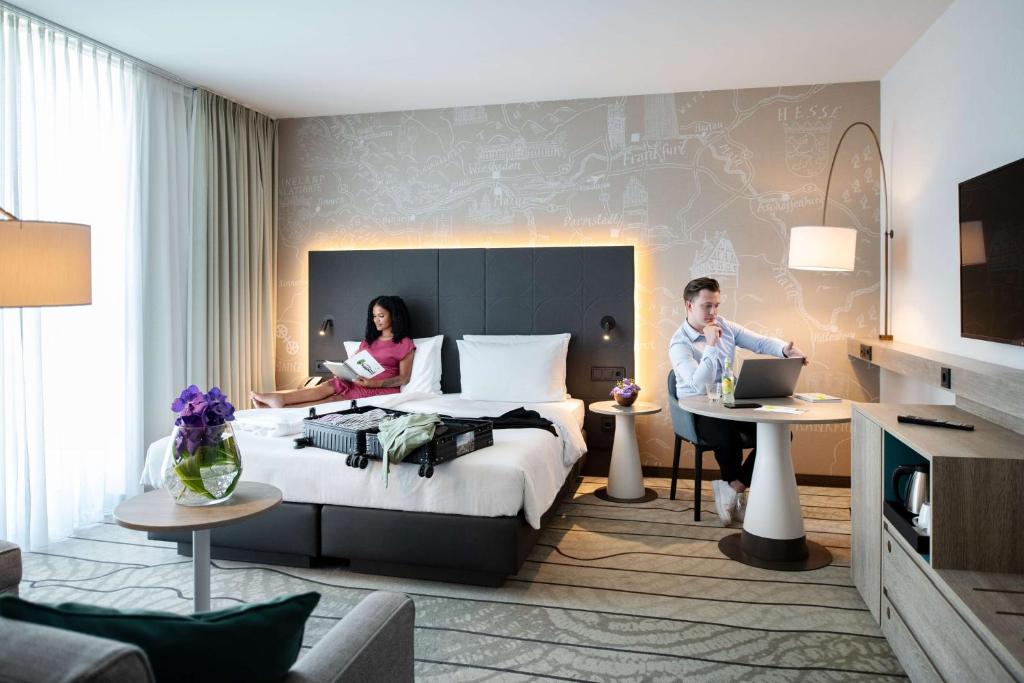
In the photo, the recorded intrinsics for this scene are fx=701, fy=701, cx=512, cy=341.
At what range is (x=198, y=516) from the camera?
2.11m

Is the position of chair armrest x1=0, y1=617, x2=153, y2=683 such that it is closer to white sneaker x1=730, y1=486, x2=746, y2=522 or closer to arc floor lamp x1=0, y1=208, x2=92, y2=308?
arc floor lamp x1=0, y1=208, x2=92, y2=308

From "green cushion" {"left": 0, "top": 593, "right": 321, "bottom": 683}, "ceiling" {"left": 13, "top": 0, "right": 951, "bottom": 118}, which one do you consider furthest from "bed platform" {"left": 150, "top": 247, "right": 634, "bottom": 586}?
"green cushion" {"left": 0, "top": 593, "right": 321, "bottom": 683}

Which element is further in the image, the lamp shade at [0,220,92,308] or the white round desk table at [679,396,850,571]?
the white round desk table at [679,396,850,571]

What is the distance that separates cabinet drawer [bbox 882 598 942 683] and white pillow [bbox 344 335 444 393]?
3.07 m

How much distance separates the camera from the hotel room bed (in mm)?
2867

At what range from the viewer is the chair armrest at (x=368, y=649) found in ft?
3.96

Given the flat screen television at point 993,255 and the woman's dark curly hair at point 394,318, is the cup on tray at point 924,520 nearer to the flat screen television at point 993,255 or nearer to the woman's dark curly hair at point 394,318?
the flat screen television at point 993,255

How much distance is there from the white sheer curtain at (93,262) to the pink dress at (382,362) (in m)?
1.06

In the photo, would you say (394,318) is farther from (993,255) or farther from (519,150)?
(993,255)

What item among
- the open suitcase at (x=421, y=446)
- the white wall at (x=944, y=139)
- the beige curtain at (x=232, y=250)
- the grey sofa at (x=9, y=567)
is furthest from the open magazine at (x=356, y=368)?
the white wall at (x=944, y=139)

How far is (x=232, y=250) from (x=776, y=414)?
12.3 feet

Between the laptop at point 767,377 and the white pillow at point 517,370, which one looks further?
the white pillow at point 517,370

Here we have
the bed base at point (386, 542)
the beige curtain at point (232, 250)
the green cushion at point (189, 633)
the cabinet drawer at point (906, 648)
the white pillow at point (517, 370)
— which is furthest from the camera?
the beige curtain at point (232, 250)

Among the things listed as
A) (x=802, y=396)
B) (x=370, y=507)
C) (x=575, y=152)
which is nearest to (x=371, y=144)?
(x=575, y=152)
